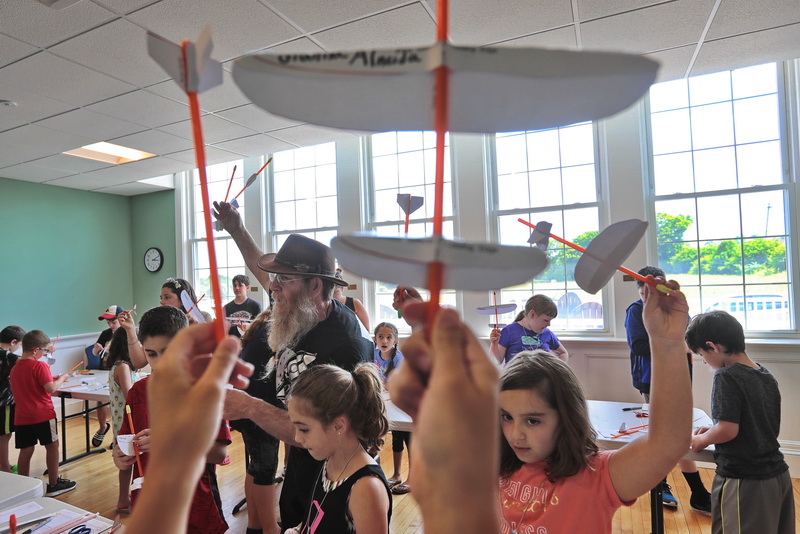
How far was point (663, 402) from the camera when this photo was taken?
79 centimetres

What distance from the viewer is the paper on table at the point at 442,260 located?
216 millimetres

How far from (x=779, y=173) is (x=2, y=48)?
5.49m

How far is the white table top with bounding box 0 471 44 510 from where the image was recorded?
1484 mm

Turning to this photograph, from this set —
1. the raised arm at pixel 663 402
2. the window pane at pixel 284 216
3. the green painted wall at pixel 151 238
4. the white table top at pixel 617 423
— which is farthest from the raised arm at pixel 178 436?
the green painted wall at pixel 151 238

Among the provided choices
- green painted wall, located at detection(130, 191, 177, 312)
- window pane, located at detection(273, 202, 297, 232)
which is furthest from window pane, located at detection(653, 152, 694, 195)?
green painted wall, located at detection(130, 191, 177, 312)

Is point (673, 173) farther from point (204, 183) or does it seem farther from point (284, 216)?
point (204, 183)

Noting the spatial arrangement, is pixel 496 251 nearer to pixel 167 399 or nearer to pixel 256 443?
pixel 167 399

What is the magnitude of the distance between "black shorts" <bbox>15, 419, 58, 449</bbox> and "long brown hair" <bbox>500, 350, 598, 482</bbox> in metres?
3.79

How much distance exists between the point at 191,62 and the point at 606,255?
395 millimetres

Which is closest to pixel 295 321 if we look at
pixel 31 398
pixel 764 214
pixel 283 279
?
pixel 283 279

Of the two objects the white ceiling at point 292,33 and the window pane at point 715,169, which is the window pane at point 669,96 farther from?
the white ceiling at point 292,33

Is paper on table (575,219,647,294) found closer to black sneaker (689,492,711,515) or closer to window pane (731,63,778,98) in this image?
black sneaker (689,492,711,515)

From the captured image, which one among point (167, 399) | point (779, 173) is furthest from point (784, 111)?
point (167, 399)

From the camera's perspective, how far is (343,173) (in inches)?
211
